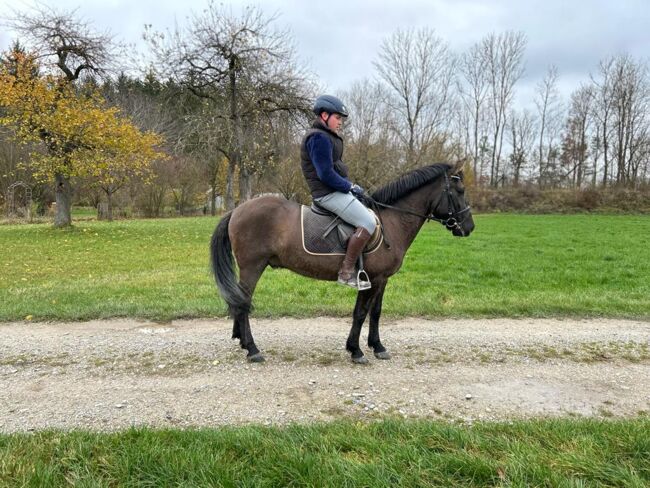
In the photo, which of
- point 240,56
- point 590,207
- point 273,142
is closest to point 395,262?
point 273,142

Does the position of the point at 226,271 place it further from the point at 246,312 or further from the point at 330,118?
the point at 330,118

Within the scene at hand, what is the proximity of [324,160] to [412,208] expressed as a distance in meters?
1.38

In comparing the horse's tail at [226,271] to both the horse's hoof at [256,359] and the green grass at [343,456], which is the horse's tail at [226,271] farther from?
the green grass at [343,456]

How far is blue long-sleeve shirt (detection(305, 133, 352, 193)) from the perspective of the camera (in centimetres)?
464

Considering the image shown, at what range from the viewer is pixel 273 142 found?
2581cm

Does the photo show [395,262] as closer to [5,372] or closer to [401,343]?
[401,343]

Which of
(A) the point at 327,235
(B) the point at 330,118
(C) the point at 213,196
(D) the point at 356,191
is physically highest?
(C) the point at 213,196

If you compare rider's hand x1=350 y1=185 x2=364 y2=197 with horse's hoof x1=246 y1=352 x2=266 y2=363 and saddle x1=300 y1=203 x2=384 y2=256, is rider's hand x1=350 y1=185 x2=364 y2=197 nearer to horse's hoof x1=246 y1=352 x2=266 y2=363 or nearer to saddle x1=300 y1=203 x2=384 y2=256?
saddle x1=300 y1=203 x2=384 y2=256

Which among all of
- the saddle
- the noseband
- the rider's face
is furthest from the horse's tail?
the noseband

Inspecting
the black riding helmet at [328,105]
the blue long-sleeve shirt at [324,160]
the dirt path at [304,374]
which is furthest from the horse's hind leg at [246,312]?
the black riding helmet at [328,105]

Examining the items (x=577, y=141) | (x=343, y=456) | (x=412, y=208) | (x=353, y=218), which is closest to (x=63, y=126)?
(x=353, y=218)

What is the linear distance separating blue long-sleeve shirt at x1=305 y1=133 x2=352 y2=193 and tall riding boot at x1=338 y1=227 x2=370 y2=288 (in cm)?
57

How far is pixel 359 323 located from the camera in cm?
508

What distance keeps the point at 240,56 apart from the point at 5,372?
24.3 meters
